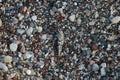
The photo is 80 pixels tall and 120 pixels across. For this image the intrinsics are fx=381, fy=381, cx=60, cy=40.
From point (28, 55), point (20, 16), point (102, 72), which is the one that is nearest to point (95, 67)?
point (102, 72)

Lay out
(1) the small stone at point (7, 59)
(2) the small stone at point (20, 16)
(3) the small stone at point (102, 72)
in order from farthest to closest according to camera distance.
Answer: (2) the small stone at point (20, 16) < (1) the small stone at point (7, 59) < (3) the small stone at point (102, 72)

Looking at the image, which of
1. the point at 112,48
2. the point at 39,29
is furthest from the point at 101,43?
the point at 39,29

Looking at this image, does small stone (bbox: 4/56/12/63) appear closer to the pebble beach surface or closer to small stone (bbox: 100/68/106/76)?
the pebble beach surface

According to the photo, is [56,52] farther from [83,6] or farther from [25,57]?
[83,6]

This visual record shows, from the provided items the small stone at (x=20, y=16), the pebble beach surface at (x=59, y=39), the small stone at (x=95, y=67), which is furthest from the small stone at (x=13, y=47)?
the small stone at (x=95, y=67)

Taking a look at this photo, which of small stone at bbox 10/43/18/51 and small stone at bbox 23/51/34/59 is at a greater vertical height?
small stone at bbox 10/43/18/51

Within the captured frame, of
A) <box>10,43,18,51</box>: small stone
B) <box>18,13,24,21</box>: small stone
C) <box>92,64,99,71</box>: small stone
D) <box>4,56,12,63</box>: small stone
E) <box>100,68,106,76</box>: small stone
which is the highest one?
<box>18,13,24,21</box>: small stone

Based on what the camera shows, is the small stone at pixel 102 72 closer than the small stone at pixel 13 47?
Yes

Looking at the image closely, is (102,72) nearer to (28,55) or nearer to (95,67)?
(95,67)

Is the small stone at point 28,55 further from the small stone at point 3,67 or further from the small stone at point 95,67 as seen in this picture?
the small stone at point 95,67

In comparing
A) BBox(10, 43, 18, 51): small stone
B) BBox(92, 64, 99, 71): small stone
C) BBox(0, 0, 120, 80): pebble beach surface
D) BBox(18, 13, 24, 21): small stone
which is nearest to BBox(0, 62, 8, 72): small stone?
BBox(0, 0, 120, 80): pebble beach surface

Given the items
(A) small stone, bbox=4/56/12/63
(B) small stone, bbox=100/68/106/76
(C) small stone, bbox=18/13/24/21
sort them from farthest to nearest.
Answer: (C) small stone, bbox=18/13/24/21, (A) small stone, bbox=4/56/12/63, (B) small stone, bbox=100/68/106/76
